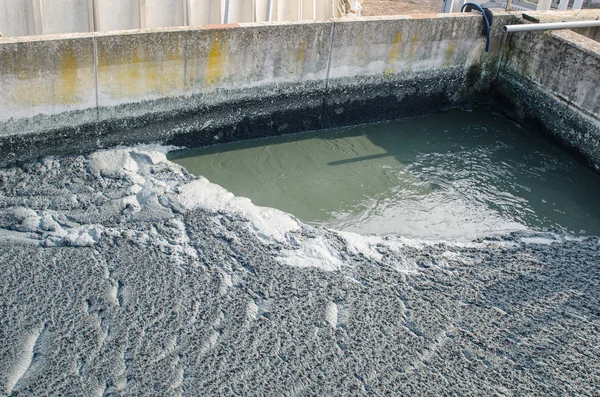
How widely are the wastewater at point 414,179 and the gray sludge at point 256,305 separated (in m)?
0.55

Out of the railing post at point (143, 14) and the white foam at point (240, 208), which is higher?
the railing post at point (143, 14)

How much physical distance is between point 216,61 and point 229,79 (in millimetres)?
282

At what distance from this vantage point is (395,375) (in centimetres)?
434

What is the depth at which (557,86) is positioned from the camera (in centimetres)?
827

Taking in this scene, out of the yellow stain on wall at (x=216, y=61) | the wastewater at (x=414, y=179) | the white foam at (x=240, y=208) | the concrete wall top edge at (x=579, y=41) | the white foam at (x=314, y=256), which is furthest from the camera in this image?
the concrete wall top edge at (x=579, y=41)

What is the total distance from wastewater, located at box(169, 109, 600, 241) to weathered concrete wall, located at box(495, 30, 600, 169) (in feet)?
0.95

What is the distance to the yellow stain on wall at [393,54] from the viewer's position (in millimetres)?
8141

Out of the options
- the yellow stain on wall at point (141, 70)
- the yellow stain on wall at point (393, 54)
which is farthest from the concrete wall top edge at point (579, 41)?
the yellow stain on wall at point (141, 70)

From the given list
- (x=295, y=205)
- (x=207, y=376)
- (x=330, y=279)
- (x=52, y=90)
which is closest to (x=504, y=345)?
(x=330, y=279)

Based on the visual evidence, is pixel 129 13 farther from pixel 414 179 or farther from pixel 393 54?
pixel 414 179

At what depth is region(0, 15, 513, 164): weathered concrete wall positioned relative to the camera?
639 centimetres

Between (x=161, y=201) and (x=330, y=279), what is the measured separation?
189 centimetres

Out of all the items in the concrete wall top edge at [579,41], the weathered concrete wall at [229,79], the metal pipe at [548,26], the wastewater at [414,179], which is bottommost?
the wastewater at [414,179]

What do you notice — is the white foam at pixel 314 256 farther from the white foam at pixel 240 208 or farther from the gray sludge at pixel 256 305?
the white foam at pixel 240 208
